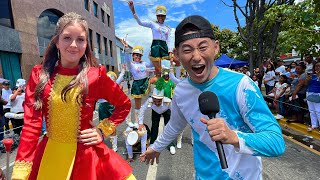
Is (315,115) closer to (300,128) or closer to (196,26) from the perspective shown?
(300,128)

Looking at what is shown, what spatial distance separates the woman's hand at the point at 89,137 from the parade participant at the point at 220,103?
743 millimetres

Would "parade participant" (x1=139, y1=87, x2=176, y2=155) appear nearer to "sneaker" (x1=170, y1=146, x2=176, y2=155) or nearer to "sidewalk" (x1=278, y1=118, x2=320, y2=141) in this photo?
"sneaker" (x1=170, y1=146, x2=176, y2=155)

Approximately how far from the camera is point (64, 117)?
1.97 m

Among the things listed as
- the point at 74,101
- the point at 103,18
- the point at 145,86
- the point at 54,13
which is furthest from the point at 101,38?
the point at 74,101

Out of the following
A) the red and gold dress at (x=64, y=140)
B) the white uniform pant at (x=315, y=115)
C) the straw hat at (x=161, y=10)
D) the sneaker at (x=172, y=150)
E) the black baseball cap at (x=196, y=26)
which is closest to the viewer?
the black baseball cap at (x=196, y=26)

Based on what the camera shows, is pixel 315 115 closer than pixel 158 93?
No

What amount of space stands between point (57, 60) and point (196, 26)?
126cm

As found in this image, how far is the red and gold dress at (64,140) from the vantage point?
6.18 ft

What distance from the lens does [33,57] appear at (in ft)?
54.4

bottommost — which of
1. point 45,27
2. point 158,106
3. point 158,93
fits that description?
point 158,106

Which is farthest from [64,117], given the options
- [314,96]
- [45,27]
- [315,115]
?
[45,27]

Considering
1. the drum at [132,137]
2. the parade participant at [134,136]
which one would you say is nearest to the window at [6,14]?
the parade participant at [134,136]

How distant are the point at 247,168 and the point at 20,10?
17329 mm

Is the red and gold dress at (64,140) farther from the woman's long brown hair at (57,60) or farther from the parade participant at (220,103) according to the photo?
the parade participant at (220,103)
